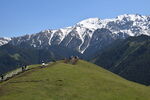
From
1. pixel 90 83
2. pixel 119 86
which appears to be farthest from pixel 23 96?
pixel 119 86

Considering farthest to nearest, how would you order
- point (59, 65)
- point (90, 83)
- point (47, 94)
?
point (59, 65) < point (90, 83) < point (47, 94)

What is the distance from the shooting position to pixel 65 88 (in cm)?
11944

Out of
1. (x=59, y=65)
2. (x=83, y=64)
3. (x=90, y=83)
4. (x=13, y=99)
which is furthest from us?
(x=83, y=64)

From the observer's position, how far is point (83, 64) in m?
189

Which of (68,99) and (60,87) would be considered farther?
(60,87)

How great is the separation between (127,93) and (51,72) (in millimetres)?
37334

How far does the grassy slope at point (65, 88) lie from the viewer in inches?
4301

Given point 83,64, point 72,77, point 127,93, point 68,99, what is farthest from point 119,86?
point 83,64

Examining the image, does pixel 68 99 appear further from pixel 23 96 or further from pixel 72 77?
pixel 72 77

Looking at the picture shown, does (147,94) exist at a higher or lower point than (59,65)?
lower

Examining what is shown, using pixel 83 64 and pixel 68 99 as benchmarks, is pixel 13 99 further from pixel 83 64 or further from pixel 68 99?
pixel 83 64

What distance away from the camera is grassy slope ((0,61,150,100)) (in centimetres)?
10925

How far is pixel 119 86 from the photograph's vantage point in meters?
130

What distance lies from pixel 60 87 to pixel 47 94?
10777 millimetres
